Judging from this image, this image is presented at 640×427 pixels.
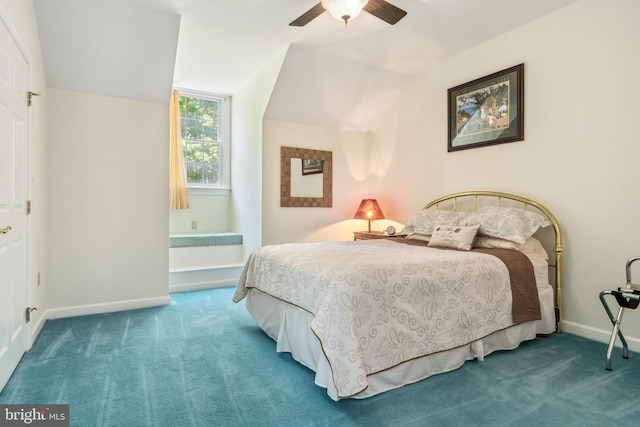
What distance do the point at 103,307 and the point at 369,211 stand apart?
130 inches

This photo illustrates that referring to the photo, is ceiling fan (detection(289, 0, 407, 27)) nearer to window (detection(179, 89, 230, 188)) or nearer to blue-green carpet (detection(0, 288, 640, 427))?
blue-green carpet (detection(0, 288, 640, 427))

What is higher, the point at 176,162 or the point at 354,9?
the point at 354,9

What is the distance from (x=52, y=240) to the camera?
3262mm

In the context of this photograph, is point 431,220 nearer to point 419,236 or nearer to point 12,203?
point 419,236

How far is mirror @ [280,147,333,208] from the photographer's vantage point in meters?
4.73

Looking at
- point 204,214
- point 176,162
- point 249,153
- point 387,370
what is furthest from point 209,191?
point 387,370

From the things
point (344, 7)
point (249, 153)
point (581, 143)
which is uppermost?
point (344, 7)

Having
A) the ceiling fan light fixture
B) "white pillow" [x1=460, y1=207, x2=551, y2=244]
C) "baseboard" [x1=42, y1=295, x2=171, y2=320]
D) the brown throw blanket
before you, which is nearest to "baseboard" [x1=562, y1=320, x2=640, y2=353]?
the brown throw blanket

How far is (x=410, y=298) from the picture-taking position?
6.79 feet

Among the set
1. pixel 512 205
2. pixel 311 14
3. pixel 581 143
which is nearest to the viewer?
pixel 311 14

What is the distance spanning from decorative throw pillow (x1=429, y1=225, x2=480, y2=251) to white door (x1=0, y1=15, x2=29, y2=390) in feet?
10.1

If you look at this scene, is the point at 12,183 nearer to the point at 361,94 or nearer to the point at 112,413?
the point at 112,413

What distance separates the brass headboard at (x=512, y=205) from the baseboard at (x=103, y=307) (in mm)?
3229

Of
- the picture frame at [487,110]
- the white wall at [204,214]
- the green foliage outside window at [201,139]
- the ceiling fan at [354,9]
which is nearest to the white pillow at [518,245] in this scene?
the picture frame at [487,110]
